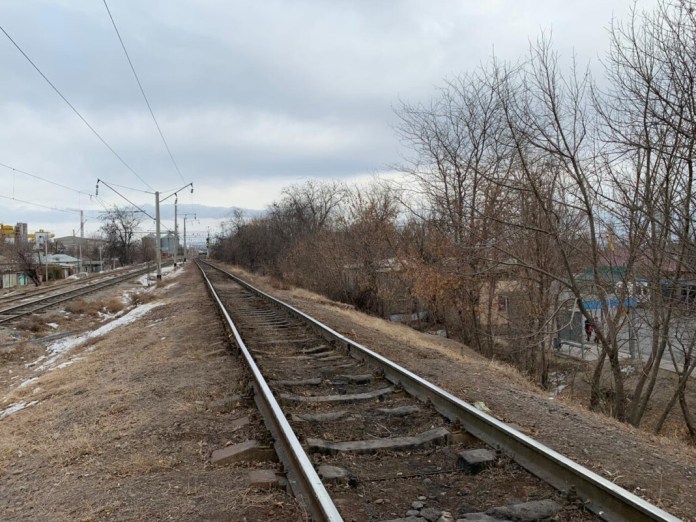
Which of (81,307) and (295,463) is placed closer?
(295,463)

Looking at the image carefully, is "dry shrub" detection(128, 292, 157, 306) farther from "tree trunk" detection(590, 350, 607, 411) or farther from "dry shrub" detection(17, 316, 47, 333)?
"tree trunk" detection(590, 350, 607, 411)

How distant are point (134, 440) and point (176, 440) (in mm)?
456

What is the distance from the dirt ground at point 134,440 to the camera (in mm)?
3809

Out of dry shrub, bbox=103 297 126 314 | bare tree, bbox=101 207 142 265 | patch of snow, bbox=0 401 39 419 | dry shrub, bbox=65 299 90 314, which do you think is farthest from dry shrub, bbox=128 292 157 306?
bare tree, bbox=101 207 142 265

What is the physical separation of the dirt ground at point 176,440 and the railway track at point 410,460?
1.17 feet

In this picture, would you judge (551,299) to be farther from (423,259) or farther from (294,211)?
(294,211)

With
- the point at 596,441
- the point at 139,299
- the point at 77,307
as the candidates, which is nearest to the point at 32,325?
the point at 77,307

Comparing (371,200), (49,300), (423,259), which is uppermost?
(371,200)

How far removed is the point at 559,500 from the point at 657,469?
1186mm

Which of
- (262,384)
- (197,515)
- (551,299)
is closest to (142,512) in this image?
(197,515)

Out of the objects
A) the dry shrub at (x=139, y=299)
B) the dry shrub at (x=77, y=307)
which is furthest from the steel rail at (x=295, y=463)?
the dry shrub at (x=139, y=299)

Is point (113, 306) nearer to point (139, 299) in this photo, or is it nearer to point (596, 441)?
point (139, 299)

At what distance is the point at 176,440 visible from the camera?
16.8 ft

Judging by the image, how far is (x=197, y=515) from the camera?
11.8 ft
